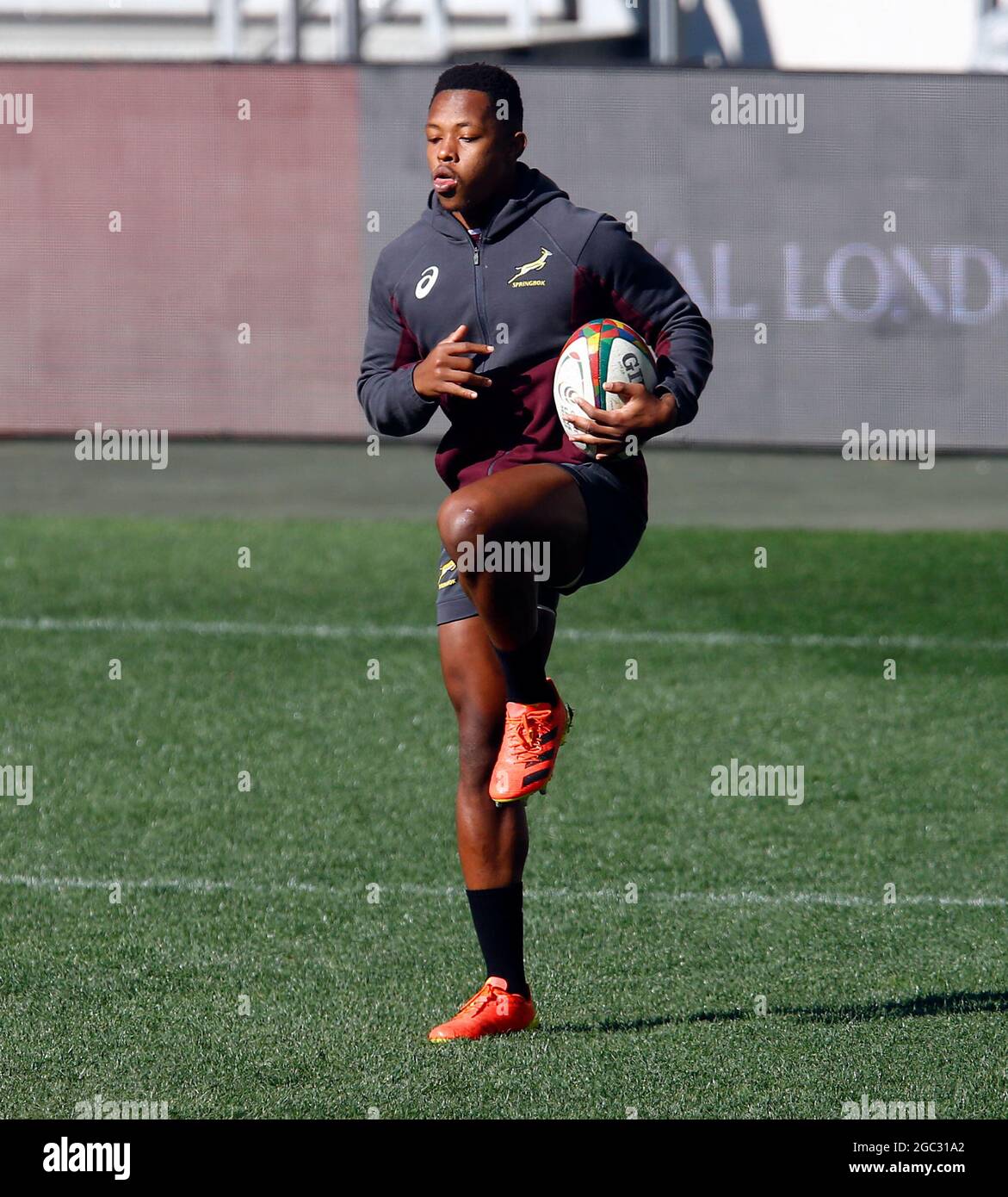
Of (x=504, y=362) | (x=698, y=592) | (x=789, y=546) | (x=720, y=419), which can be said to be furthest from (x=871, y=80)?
(x=504, y=362)

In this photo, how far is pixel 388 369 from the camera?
471 cm

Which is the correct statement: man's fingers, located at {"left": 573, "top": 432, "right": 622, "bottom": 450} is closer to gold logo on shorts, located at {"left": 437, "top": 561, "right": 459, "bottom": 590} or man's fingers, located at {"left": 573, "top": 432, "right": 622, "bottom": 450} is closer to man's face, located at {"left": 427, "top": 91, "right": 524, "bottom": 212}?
gold logo on shorts, located at {"left": 437, "top": 561, "right": 459, "bottom": 590}

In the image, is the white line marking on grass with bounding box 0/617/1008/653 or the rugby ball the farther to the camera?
the white line marking on grass with bounding box 0/617/1008/653

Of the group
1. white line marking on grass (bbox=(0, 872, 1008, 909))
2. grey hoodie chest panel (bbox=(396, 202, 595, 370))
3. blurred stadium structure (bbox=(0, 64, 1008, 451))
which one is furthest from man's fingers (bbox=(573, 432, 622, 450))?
blurred stadium structure (bbox=(0, 64, 1008, 451))

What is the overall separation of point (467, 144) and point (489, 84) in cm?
16

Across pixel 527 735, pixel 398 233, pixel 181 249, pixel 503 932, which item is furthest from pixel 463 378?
pixel 181 249

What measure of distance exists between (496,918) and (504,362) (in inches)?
52.8

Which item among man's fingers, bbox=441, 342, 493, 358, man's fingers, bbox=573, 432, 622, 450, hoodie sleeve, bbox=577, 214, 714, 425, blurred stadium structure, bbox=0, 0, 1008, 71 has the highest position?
blurred stadium structure, bbox=0, 0, 1008, 71

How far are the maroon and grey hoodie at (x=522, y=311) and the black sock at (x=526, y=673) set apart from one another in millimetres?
459

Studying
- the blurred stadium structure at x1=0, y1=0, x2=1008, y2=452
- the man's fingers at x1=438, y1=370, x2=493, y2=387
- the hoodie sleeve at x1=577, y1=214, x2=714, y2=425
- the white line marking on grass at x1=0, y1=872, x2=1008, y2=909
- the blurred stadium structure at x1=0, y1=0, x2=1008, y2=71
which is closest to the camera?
the man's fingers at x1=438, y1=370, x2=493, y2=387

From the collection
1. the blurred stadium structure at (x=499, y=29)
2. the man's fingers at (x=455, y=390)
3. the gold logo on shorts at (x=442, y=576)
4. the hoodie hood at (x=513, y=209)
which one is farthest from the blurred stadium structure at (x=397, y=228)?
the man's fingers at (x=455, y=390)

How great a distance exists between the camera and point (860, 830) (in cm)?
676

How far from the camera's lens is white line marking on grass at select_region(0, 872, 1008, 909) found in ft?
19.4

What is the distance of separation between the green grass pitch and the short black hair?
221 cm
